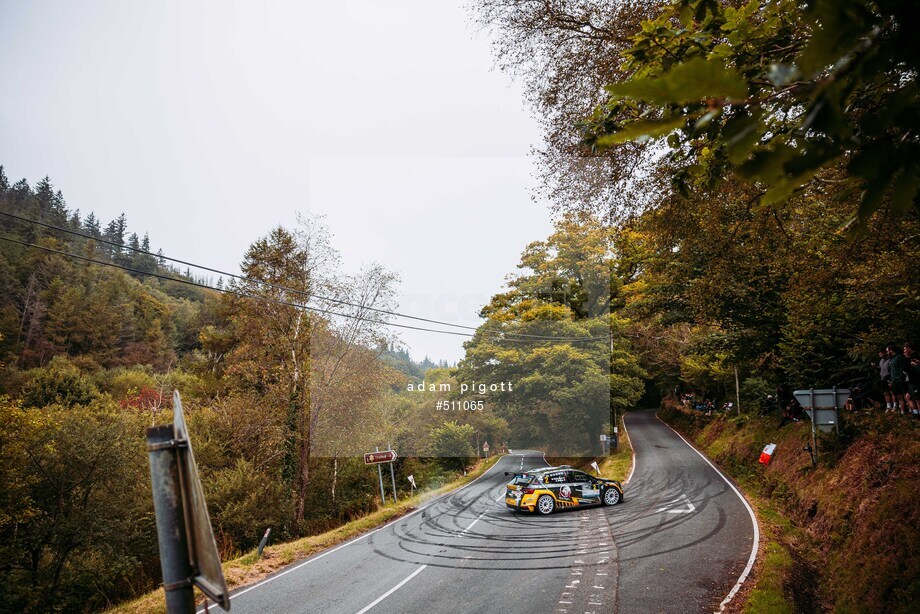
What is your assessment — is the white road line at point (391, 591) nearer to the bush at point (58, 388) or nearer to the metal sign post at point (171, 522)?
the metal sign post at point (171, 522)

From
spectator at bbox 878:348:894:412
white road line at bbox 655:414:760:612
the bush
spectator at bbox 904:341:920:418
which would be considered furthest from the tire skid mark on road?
the bush

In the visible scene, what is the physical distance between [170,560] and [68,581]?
1698 cm

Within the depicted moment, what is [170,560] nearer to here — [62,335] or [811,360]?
[811,360]

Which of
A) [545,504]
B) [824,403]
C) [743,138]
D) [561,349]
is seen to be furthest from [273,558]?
[561,349]

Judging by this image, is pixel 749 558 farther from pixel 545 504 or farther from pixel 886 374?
pixel 545 504

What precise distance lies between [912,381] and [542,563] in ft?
26.3

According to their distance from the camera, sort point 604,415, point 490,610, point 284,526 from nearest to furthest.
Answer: point 490,610, point 284,526, point 604,415

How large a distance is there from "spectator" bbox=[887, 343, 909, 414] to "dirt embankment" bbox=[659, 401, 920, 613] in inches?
14.7

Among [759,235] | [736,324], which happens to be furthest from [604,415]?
[759,235]

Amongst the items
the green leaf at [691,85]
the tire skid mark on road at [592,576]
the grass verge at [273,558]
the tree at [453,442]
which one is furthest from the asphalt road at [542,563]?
the tree at [453,442]

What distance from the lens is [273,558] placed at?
12.5 m

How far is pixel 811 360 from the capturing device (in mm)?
14266

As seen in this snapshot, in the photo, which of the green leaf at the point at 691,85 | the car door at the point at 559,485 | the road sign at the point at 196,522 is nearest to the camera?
the green leaf at the point at 691,85

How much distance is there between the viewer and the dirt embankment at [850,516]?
662 cm
